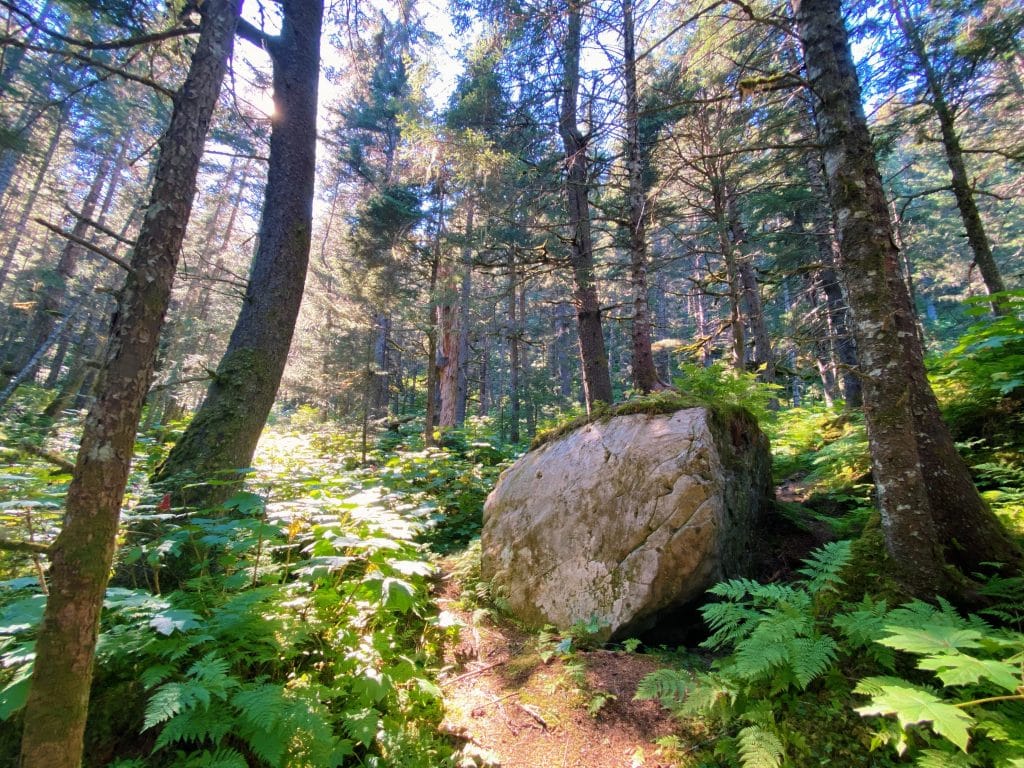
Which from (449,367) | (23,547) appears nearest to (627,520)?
(23,547)

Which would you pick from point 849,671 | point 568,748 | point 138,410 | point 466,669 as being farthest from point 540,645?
point 138,410

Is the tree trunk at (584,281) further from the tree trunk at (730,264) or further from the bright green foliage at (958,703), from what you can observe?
the bright green foliage at (958,703)

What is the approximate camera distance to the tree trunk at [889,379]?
9.27 feet

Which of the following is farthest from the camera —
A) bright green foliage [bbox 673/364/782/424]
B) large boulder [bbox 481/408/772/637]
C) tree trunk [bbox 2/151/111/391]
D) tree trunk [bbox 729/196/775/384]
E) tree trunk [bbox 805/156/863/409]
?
tree trunk [bbox 2/151/111/391]

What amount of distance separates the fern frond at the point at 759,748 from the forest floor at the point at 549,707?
0.42m

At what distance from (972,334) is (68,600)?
8030 mm

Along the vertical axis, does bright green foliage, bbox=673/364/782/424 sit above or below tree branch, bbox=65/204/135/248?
above

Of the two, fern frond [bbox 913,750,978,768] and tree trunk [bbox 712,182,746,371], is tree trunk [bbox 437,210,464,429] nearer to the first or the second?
tree trunk [bbox 712,182,746,371]

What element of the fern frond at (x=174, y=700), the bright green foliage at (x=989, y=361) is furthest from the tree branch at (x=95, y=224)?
the bright green foliage at (x=989, y=361)

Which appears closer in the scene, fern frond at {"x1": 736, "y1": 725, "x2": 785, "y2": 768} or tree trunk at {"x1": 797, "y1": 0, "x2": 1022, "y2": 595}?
fern frond at {"x1": 736, "y1": 725, "x2": 785, "y2": 768}

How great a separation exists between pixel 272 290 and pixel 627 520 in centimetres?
448

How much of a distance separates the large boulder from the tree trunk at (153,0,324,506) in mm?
2821

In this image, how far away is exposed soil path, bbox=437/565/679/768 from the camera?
243cm

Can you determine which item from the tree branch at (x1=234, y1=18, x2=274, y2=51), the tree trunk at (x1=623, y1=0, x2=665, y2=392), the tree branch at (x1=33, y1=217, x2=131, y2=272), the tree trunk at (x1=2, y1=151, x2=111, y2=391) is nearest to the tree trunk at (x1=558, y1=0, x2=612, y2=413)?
the tree trunk at (x1=623, y1=0, x2=665, y2=392)
